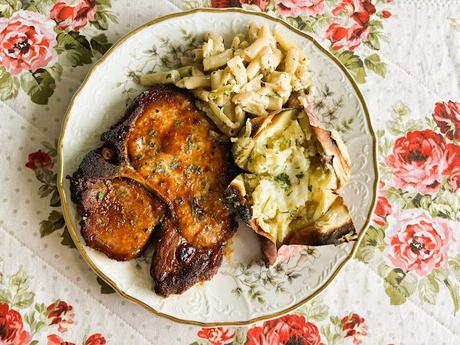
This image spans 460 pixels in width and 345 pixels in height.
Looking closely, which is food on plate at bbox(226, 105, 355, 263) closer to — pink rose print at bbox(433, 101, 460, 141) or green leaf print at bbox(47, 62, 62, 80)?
pink rose print at bbox(433, 101, 460, 141)

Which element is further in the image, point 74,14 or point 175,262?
point 74,14

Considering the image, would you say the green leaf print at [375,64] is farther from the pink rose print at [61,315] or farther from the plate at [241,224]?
the pink rose print at [61,315]

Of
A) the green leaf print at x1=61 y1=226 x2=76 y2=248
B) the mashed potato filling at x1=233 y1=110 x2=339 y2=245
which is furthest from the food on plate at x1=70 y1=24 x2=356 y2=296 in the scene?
the green leaf print at x1=61 y1=226 x2=76 y2=248

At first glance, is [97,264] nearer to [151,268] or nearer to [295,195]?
[151,268]

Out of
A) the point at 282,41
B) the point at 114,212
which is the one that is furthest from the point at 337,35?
the point at 114,212

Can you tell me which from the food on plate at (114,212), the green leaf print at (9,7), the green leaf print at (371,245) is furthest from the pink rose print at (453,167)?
the green leaf print at (9,7)

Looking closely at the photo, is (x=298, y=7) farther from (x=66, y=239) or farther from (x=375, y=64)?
(x=66, y=239)

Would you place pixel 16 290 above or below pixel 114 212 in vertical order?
below

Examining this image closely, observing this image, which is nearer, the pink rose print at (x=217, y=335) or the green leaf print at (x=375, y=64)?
the pink rose print at (x=217, y=335)
